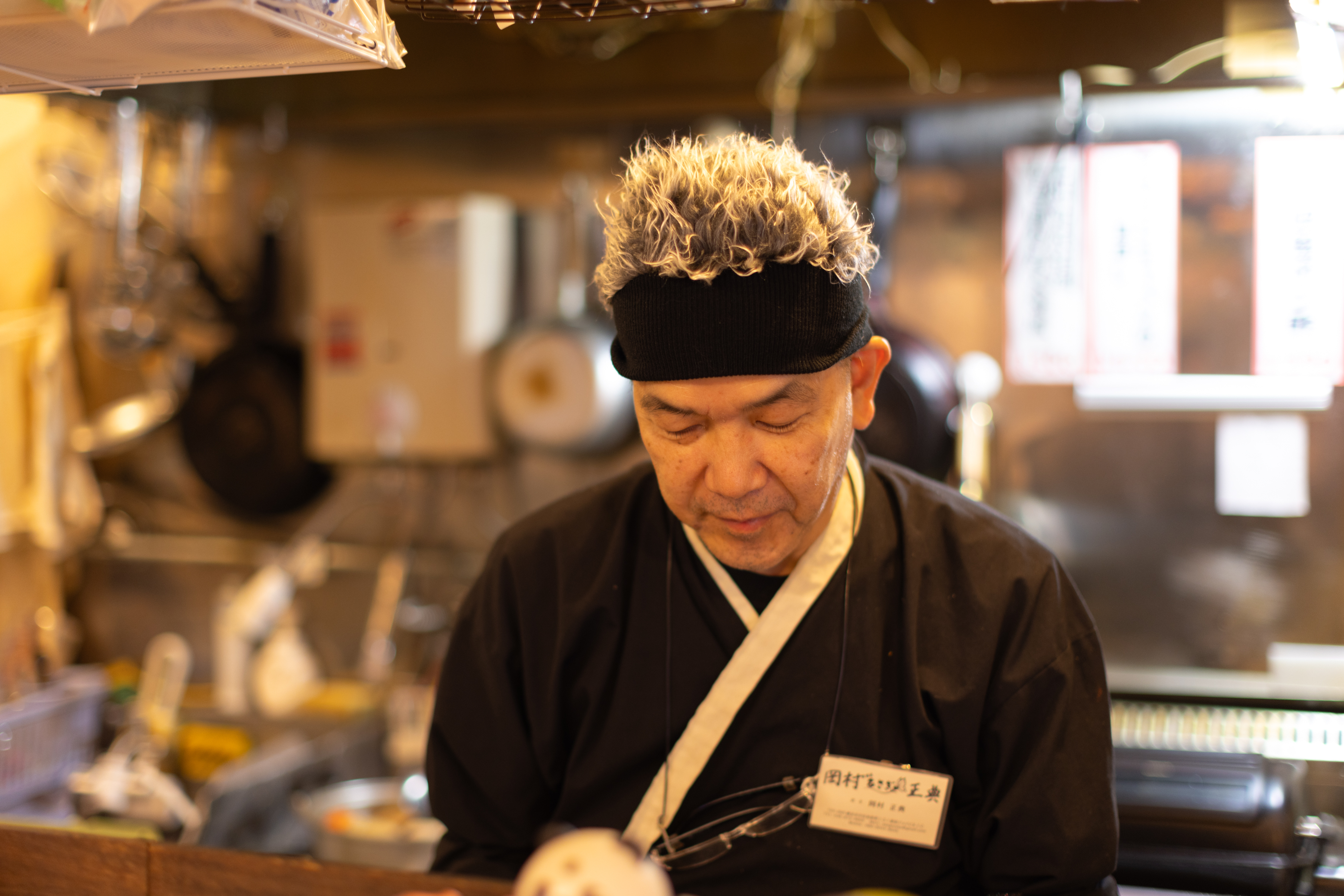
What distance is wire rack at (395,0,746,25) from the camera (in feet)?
3.37

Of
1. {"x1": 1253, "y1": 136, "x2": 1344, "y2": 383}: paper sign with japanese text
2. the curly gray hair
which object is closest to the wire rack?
the curly gray hair

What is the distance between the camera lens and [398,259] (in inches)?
111

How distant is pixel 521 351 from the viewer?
270 centimetres

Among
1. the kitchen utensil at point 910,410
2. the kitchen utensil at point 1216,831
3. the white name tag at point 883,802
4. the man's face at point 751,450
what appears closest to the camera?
the man's face at point 751,450

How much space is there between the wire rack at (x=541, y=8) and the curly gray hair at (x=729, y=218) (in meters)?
0.16

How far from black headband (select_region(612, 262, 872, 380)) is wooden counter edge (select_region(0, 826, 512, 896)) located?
1.80ft

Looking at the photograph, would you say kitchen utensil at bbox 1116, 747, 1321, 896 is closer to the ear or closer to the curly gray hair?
the ear

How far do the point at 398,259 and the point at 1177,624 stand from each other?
2088 millimetres

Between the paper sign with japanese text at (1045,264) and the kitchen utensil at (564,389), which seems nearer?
the paper sign with japanese text at (1045,264)

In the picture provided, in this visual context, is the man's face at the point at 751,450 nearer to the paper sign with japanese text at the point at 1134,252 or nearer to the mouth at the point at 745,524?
the mouth at the point at 745,524

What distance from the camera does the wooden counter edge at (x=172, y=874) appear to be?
3.48ft

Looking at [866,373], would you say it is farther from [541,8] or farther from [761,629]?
[541,8]

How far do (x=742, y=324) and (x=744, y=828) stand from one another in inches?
23.5

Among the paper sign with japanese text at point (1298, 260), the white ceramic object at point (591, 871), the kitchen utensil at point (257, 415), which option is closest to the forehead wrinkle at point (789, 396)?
the white ceramic object at point (591, 871)
